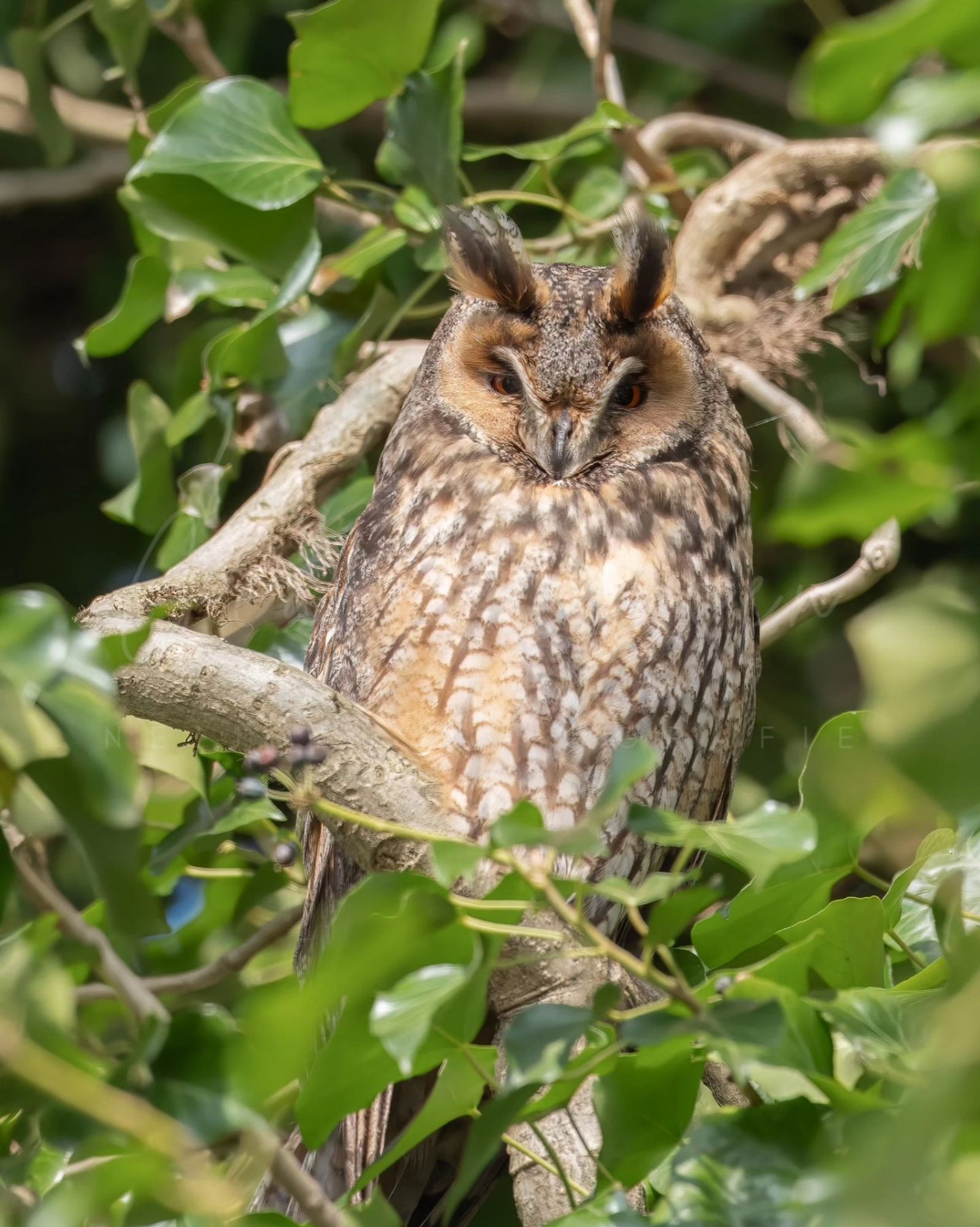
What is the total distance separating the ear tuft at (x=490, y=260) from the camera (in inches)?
75.7

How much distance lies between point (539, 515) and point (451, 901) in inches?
35.6

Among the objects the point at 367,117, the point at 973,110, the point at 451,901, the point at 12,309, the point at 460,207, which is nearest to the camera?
the point at 973,110

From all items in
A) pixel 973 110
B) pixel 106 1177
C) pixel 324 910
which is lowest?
pixel 324 910

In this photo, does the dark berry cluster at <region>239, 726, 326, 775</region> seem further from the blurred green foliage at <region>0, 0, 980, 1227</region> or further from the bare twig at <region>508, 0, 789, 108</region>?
the bare twig at <region>508, 0, 789, 108</region>

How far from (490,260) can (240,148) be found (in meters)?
0.50

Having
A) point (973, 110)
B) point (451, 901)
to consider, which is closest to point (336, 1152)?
point (451, 901)

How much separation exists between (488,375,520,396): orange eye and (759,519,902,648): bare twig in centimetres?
51

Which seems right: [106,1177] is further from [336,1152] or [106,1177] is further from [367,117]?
[367,117]

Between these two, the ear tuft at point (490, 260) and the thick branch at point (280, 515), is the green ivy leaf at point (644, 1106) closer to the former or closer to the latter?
the thick branch at point (280, 515)

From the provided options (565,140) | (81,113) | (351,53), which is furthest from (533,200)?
(81,113)

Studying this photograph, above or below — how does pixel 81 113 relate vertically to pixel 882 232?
below

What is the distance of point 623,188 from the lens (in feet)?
8.32

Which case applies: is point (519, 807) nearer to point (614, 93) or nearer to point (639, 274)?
point (639, 274)

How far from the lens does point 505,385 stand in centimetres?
199
